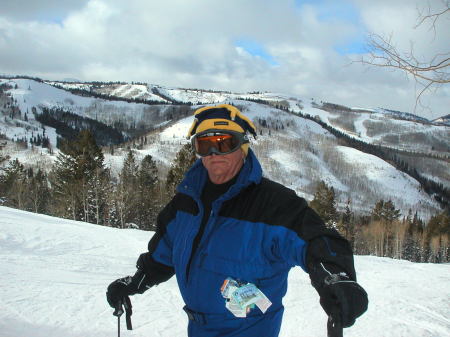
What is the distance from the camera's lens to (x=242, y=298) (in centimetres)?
185

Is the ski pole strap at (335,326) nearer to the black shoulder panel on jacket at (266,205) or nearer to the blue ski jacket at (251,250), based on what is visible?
the blue ski jacket at (251,250)

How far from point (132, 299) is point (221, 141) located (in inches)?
201

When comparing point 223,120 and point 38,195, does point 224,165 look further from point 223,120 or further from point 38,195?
point 38,195

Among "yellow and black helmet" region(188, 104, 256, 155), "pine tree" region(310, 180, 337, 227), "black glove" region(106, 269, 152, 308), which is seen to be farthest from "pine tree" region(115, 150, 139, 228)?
"yellow and black helmet" region(188, 104, 256, 155)

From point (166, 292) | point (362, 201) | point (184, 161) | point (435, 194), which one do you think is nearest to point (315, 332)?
point (166, 292)

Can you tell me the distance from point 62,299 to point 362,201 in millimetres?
163813

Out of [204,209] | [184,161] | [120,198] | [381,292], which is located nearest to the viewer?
[204,209]

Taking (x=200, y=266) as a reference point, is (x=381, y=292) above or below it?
below

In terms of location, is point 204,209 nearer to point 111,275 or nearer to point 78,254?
point 111,275

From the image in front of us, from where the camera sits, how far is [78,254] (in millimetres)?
10094

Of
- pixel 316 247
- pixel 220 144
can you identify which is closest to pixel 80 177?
pixel 220 144

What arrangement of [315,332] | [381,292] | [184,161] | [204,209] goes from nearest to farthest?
[204,209] → [315,332] → [381,292] → [184,161]

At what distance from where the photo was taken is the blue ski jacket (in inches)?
66.7

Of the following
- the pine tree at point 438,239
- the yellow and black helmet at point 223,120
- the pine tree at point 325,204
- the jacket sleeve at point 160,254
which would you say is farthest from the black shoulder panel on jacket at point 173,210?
the pine tree at point 438,239
